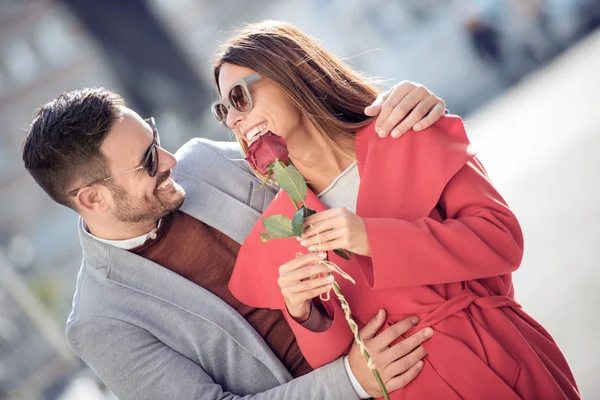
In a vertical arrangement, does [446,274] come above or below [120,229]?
below

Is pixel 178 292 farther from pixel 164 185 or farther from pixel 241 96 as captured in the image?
pixel 241 96

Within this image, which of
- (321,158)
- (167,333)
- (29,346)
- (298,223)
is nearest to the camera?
(298,223)

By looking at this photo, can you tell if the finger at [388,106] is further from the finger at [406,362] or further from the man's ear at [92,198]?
the man's ear at [92,198]

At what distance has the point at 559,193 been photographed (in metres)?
6.65

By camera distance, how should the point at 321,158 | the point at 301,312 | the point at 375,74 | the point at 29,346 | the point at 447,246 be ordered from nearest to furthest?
the point at 447,246 < the point at 301,312 < the point at 321,158 < the point at 29,346 < the point at 375,74

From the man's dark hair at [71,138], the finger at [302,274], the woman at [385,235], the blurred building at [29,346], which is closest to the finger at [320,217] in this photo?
the woman at [385,235]

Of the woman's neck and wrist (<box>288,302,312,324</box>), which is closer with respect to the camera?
wrist (<box>288,302,312,324</box>)

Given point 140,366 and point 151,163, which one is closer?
point 140,366

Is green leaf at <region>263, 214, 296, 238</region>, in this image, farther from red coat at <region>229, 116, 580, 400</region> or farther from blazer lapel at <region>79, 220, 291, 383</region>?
blazer lapel at <region>79, 220, 291, 383</region>

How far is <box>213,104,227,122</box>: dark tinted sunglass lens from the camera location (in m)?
2.50

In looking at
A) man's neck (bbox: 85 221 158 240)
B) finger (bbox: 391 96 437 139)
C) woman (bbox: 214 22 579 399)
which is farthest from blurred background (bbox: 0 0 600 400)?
man's neck (bbox: 85 221 158 240)

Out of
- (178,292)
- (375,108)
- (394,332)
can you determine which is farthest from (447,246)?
(178,292)

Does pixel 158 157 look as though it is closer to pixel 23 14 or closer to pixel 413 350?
pixel 413 350

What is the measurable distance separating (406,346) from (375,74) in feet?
50.4
